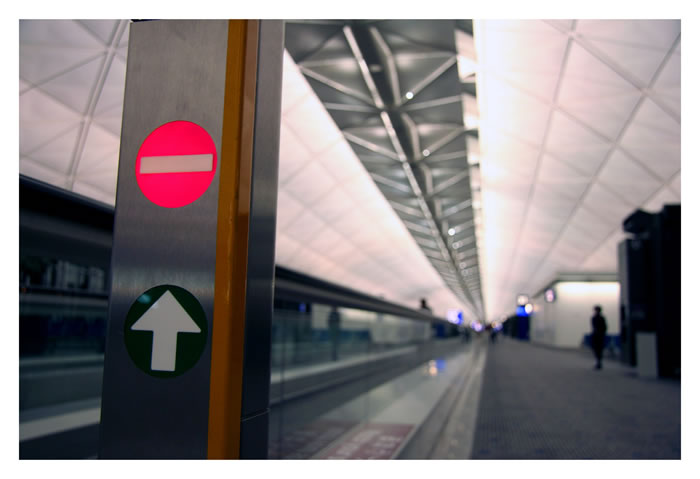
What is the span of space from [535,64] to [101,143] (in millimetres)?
17848

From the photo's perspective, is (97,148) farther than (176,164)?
Yes

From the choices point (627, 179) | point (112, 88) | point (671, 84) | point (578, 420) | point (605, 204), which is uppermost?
point (112, 88)

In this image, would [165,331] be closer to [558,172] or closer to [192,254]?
[192,254]

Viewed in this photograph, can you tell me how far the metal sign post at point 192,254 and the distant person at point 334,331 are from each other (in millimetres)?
5034

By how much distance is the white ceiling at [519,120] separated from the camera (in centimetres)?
1602

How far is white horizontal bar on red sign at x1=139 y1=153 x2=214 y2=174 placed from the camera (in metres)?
1.67

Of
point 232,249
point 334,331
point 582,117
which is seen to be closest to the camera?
point 232,249

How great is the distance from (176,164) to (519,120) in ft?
73.7

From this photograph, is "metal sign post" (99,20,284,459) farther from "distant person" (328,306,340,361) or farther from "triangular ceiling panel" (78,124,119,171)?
"triangular ceiling panel" (78,124,119,171)

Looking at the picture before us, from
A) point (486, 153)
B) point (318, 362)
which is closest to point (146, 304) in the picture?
point (318, 362)

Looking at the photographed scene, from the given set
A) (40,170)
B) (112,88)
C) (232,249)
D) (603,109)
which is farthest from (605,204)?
(232,249)

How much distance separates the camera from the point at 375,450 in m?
4.64

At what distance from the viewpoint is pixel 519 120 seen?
72.8 ft
